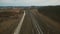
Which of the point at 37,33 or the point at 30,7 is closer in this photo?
the point at 37,33

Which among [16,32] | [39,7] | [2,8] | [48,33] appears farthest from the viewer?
[2,8]

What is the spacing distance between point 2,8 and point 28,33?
7.33 metres

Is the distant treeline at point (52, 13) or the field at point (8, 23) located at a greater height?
the field at point (8, 23)

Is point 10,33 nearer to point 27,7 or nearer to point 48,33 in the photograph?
point 48,33

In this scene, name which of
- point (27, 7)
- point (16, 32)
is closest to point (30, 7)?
point (27, 7)

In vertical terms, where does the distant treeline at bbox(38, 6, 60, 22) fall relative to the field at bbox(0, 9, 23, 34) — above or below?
below

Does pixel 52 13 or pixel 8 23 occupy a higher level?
pixel 8 23

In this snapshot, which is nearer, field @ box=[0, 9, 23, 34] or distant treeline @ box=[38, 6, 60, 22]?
field @ box=[0, 9, 23, 34]

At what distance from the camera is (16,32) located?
323 centimetres

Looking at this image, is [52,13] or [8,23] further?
[52,13]

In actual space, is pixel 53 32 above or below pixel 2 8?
above

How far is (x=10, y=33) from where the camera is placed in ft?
9.97

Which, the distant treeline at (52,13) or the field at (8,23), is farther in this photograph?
the distant treeline at (52,13)

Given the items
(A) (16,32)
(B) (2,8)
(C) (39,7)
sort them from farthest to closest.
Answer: (B) (2,8)
(C) (39,7)
(A) (16,32)
